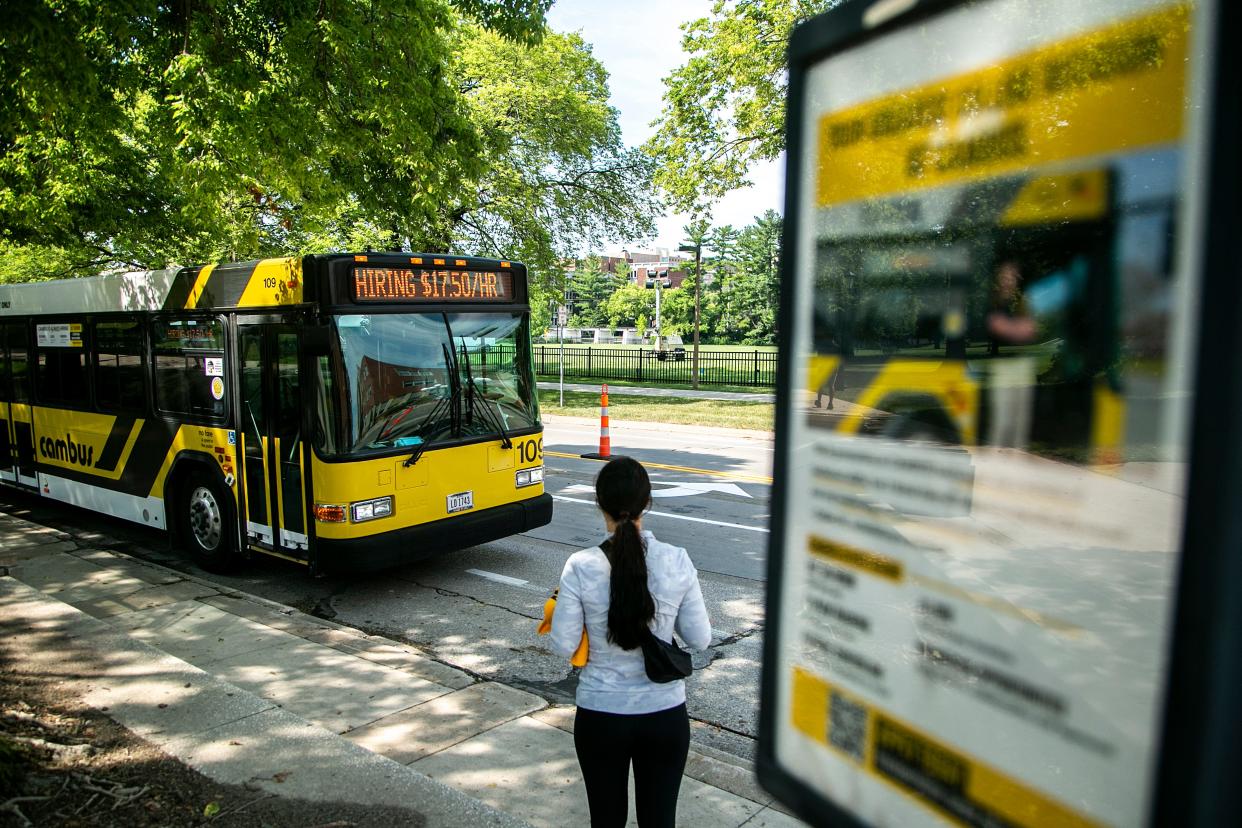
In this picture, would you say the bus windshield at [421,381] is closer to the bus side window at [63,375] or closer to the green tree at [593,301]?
the bus side window at [63,375]

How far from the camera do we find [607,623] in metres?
2.97

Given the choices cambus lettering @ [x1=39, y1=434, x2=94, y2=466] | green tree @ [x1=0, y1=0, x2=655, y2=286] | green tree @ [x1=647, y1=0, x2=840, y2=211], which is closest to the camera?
green tree @ [x1=0, y1=0, x2=655, y2=286]

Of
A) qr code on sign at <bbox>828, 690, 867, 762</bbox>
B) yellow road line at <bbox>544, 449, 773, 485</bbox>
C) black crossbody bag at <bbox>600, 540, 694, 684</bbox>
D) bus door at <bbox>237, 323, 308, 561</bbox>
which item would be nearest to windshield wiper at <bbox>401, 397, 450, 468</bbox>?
bus door at <bbox>237, 323, 308, 561</bbox>

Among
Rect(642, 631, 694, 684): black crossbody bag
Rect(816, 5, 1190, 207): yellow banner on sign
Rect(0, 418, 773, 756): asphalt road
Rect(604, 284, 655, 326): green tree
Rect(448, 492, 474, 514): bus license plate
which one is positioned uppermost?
Rect(604, 284, 655, 326): green tree

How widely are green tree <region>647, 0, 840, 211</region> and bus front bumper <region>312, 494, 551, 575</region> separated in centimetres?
1335

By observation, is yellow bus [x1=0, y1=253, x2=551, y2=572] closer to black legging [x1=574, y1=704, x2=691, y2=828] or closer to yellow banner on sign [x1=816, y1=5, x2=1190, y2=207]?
black legging [x1=574, y1=704, x2=691, y2=828]

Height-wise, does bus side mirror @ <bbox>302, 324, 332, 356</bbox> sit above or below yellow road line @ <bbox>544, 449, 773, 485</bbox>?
above

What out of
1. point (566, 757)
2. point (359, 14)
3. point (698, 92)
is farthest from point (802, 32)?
point (698, 92)

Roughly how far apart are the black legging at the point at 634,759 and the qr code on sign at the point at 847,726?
1373mm

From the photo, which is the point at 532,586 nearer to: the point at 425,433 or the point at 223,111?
the point at 425,433

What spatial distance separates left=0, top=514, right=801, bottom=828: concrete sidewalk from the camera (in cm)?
408

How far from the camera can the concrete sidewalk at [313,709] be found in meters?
4.08

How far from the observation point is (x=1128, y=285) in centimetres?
119

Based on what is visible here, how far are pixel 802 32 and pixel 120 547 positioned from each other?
9994 mm
